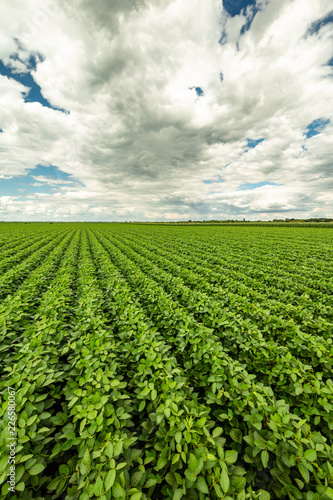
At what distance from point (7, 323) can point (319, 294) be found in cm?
1055

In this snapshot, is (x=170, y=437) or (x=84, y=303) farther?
(x=84, y=303)

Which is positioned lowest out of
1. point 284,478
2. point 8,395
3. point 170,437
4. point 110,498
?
point 284,478

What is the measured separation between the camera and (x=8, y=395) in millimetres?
2658

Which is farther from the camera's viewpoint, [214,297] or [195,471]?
[214,297]

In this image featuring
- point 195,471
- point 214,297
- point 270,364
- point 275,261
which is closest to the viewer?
point 195,471

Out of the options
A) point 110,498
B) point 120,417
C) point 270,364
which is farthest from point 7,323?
point 270,364

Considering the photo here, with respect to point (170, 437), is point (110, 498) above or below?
above

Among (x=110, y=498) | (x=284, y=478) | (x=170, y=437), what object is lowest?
(x=284, y=478)

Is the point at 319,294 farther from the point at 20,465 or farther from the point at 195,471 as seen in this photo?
the point at 20,465

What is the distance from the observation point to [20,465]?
82.0 inches

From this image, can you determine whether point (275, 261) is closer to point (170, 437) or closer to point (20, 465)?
point (170, 437)

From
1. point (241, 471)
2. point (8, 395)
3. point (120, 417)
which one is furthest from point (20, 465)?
point (241, 471)

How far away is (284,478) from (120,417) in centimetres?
212

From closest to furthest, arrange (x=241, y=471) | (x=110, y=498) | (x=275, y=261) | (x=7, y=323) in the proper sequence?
(x=110, y=498) < (x=241, y=471) < (x=7, y=323) < (x=275, y=261)
